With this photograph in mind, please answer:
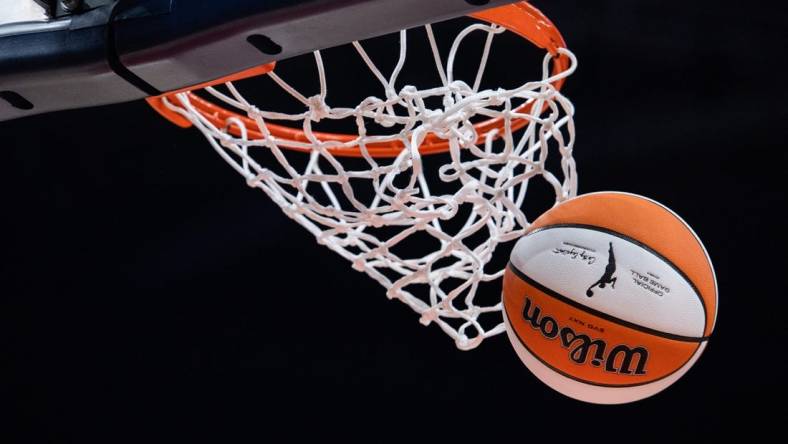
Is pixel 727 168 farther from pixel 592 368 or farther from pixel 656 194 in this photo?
pixel 592 368

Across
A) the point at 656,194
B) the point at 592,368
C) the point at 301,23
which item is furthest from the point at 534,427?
the point at 301,23

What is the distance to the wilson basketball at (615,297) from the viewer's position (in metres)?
1.05

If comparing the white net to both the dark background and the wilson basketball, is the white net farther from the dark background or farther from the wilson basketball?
the dark background

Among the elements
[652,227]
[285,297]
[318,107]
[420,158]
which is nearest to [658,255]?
[652,227]

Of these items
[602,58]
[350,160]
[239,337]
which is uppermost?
[602,58]

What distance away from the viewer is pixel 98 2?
851 millimetres

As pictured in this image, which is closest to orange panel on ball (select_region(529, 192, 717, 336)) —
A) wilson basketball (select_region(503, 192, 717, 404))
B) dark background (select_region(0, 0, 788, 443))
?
wilson basketball (select_region(503, 192, 717, 404))

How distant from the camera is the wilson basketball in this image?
105cm

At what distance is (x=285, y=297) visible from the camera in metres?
2.34

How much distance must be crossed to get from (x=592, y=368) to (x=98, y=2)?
2.40 feet

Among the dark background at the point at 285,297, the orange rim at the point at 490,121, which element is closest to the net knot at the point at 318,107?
the orange rim at the point at 490,121

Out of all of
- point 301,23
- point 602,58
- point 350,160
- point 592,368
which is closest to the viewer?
point 301,23

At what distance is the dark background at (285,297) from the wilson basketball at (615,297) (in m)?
1.10

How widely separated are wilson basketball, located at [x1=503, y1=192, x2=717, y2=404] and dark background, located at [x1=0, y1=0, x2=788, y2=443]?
110 centimetres
